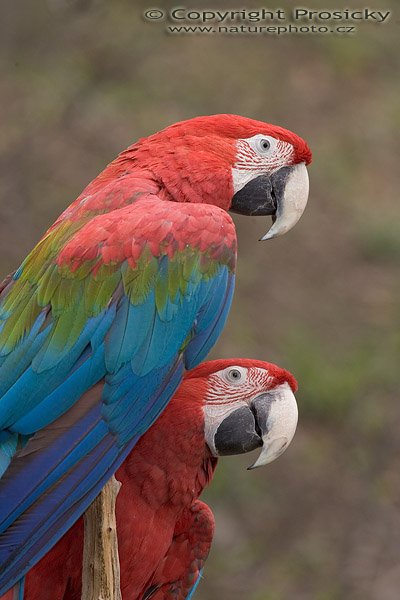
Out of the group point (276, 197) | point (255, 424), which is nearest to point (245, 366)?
point (255, 424)

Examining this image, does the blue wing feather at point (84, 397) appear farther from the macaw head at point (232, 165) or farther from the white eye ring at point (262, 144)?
the white eye ring at point (262, 144)

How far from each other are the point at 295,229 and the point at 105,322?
11.3ft

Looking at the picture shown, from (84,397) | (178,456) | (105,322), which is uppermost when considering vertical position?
(105,322)

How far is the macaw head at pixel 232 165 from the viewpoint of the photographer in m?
2.55

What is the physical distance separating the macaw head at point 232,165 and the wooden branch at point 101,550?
70cm

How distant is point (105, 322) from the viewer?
2.33 metres

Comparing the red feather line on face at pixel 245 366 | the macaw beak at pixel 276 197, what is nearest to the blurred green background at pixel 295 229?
the red feather line on face at pixel 245 366

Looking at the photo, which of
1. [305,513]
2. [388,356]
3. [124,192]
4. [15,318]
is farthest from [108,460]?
[388,356]

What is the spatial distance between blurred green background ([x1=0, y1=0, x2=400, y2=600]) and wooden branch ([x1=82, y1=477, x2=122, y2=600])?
7.70 ft

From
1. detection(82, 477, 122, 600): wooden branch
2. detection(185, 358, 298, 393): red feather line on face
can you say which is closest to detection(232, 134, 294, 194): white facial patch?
detection(185, 358, 298, 393): red feather line on face

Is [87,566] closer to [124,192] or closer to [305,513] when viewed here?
[124,192]

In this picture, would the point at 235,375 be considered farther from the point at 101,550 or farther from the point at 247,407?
the point at 101,550

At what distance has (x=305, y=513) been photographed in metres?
4.79

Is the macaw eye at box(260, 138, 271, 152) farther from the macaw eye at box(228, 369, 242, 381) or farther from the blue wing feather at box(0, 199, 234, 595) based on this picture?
the macaw eye at box(228, 369, 242, 381)
